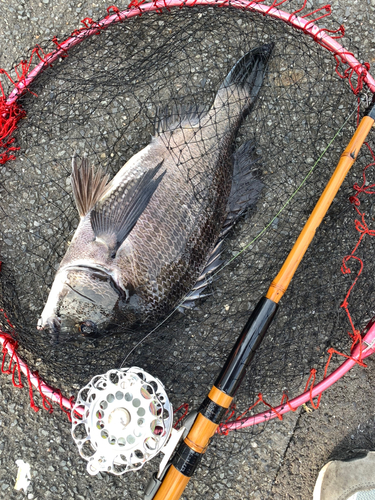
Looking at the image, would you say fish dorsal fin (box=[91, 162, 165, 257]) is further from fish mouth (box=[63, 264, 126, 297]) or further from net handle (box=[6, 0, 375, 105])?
net handle (box=[6, 0, 375, 105])

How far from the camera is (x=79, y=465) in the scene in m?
2.47

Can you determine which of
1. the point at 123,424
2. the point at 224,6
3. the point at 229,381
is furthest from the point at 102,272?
the point at 224,6

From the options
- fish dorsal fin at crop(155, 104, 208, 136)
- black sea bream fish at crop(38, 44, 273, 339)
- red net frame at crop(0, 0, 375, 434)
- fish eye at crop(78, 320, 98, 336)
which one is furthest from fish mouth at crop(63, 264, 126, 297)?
fish dorsal fin at crop(155, 104, 208, 136)

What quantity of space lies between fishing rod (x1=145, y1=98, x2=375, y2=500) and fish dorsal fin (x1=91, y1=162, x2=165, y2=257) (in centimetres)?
80

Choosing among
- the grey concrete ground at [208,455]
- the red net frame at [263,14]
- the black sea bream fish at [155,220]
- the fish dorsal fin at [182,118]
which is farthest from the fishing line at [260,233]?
the fish dorsal fin at [182,118]

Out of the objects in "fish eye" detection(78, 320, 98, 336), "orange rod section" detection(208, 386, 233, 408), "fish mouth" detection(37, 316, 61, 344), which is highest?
"orange rod section" detection(208, 386, 233, 408)

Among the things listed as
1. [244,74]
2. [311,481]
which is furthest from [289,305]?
[244,74]

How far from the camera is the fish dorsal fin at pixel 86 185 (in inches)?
87.9

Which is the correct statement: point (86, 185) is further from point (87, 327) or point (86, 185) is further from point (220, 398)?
point (220, 398)

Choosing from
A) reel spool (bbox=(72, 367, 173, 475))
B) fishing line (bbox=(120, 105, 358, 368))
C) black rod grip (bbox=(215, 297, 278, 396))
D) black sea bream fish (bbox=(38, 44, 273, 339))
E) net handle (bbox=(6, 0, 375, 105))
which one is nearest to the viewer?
reel spool (bbox=(72, 367, 173, 475))

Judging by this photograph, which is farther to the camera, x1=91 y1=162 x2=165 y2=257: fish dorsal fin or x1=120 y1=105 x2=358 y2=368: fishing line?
x1=120 y1=105 x2=358 y2=368: fishing line

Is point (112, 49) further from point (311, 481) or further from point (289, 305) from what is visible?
point (311, 481)

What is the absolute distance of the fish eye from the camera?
6.36 feet

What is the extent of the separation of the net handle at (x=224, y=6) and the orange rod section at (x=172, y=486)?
2.26 metres
